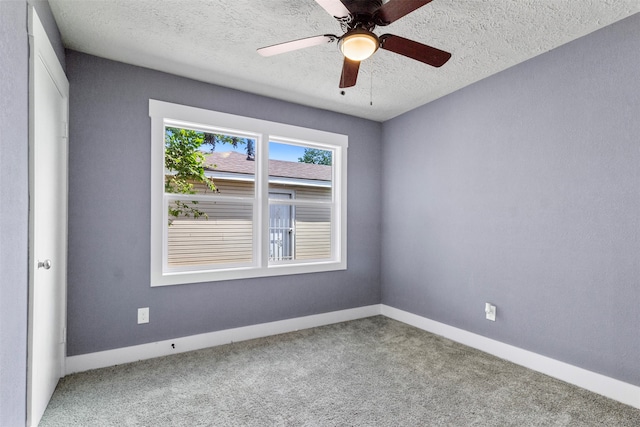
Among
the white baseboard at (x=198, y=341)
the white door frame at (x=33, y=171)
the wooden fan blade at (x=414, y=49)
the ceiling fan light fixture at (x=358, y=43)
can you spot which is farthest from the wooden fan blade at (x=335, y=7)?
the white baseboard at (x=198, y=341)

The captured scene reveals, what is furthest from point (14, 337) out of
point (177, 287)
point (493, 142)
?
point (493, 142)

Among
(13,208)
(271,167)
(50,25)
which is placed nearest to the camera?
(13,208)

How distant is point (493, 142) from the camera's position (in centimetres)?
306

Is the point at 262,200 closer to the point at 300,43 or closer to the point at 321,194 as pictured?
the point at 321,194

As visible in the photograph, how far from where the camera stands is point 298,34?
242 centimetres

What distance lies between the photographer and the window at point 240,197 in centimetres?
306

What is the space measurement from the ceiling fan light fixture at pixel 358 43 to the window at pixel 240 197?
5.85ft

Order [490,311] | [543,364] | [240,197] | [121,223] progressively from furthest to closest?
[240,197] < [490,311] < [121,223] < [543,364]

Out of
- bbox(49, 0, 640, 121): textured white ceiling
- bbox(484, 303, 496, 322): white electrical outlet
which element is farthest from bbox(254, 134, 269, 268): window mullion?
bbox(484, 303, 496, 322): white electrical outlet

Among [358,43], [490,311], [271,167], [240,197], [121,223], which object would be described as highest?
[358,43]

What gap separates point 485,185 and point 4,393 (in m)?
3.47

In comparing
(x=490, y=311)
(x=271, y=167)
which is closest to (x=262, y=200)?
(x=271, y=167)

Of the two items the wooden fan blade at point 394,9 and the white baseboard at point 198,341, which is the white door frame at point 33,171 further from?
the wooden fan blade at point 394,9

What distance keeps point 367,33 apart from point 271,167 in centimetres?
209
